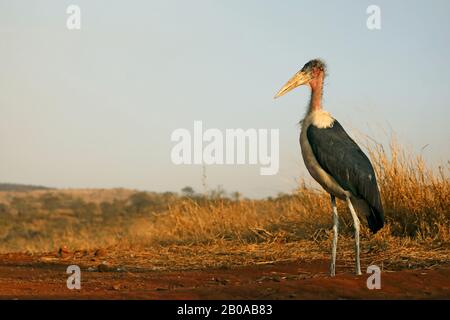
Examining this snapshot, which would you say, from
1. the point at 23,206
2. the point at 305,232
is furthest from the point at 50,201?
the point at 305,232

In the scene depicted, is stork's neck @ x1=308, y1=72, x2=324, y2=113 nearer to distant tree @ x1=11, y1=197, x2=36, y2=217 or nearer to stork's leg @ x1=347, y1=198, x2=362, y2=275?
stork's leg @ x1=347, y1=198, x2=362, y2=275

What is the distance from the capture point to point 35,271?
8922 millimetres

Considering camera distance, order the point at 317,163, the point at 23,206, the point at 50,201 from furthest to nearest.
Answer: the point at 50,201
the point at 23,206
the point at 317,163

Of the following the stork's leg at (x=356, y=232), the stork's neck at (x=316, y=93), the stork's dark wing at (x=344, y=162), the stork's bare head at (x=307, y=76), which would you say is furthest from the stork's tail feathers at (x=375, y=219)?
the stork's bare head at (x=307, y=76)

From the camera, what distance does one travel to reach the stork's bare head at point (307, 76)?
26.4ft

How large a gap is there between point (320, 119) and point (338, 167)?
2.06 feet

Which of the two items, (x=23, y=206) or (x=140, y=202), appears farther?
(x=23, y=206)

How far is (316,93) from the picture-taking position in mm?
7891

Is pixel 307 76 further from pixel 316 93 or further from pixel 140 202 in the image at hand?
pixel 140 202

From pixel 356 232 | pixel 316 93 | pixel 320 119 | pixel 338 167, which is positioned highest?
pixel 316 93

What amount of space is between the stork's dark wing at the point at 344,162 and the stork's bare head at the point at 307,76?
87 centimetres
